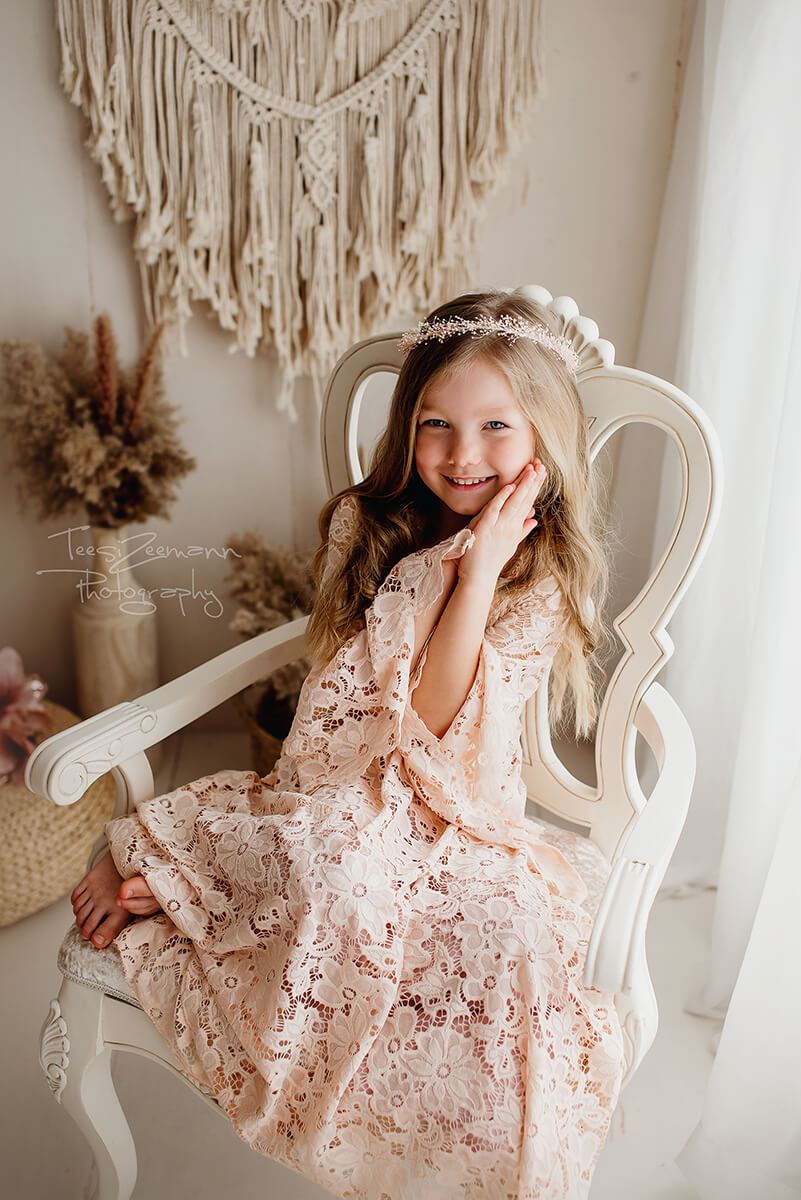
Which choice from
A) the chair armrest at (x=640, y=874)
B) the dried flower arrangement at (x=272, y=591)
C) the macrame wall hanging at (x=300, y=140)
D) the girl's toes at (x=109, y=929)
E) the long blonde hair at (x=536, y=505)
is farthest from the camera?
the dried flower arrangement at (x=272, y=591)

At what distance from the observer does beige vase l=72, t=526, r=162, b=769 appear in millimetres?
1769

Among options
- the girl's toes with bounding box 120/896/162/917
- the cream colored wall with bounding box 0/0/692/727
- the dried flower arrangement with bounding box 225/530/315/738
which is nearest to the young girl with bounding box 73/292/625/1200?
the girl's toes with bounding box 120/896/162/917

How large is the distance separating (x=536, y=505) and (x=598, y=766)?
35cm

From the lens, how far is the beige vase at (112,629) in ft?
5.80

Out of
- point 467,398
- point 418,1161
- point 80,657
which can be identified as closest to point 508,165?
point 467,398

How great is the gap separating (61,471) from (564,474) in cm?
103

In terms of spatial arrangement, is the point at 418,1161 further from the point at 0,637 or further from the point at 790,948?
the point at 0,637

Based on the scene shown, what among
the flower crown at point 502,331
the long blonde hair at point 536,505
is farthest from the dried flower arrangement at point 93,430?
the flower crown at point 502,331

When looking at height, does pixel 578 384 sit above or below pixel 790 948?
above

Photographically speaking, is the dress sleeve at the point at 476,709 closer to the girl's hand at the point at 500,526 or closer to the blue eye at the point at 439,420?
the girl's hand at the point at 500,526

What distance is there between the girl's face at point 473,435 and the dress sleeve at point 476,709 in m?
0.07

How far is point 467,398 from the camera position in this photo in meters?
1.03

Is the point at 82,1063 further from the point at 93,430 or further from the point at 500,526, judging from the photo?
the point at 93,430

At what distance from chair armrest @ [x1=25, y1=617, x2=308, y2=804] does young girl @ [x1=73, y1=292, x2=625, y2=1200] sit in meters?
0.08
